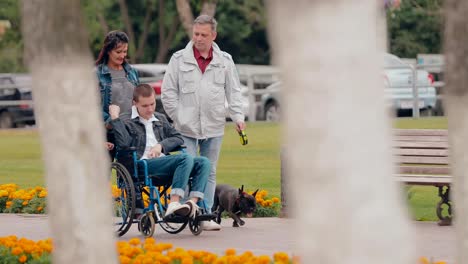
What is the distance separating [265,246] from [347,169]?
207 inches

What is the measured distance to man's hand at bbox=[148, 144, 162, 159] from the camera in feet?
33.7

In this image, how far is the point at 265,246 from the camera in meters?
9.55

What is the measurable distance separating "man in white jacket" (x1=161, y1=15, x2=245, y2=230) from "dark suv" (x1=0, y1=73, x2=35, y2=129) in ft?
79.5

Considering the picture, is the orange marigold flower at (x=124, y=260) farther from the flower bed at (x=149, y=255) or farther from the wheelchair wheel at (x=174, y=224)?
the wheelchair wheel at (x=174, y=224)

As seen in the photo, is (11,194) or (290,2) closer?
(290,2)

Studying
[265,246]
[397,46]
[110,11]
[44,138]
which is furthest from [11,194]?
[110,11]

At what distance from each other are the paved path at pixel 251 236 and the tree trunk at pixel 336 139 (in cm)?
409

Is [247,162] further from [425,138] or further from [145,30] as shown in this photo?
[145,30]

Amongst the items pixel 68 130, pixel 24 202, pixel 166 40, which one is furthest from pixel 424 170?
pixel 166 40

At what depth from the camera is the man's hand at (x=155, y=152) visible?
404 inches

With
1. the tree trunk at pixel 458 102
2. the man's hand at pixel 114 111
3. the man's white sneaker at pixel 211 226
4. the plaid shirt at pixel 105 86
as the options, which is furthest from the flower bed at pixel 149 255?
the plaid shirt at pixel 105 86

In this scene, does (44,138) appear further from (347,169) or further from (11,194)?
(11,194)

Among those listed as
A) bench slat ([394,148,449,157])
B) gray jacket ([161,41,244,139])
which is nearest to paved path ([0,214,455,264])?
bench slat ([394,148,449,157])

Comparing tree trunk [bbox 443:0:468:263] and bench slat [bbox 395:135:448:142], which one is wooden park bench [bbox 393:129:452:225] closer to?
bench slat [bbox 395:135:448:142]
